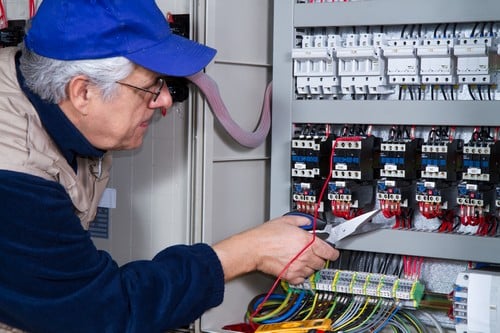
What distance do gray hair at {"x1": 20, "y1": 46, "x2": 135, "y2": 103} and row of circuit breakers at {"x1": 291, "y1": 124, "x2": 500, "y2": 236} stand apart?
74 centimetres

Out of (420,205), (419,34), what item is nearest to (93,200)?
(420,205)

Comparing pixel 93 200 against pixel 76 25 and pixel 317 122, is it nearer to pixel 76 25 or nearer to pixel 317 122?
pixel 76 25

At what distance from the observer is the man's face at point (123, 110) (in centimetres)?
167

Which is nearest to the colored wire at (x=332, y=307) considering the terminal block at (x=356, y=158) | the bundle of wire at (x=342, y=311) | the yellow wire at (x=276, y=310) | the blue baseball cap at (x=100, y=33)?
the bundle of wire at (x=342, y=311)

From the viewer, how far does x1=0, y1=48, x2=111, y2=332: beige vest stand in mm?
1562

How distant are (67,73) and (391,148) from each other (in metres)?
0.92

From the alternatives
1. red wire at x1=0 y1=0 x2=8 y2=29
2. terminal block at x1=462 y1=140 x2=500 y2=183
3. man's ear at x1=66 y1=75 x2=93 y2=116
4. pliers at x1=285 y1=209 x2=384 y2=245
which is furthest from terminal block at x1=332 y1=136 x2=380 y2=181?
red wire at x1=0 y1=0 x2=8 y2=29

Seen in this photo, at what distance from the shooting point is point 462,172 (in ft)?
6.81

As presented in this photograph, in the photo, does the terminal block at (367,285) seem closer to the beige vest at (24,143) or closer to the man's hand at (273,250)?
the man's hand at (273,250)

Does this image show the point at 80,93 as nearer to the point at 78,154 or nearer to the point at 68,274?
the point at 78,154

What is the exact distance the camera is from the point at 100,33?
1.59 metres

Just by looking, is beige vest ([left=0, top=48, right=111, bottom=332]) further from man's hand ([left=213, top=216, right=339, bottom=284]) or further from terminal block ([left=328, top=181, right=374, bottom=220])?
terminal block ([left=328, top=181, right=374, bottom=220])

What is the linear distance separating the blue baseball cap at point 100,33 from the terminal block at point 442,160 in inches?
30.2

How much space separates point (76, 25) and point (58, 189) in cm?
34
